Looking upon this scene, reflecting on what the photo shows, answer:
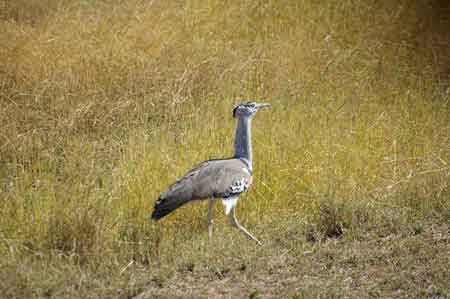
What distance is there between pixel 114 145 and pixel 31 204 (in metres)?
1.01

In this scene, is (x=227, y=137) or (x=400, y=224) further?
(x=227, y=137)

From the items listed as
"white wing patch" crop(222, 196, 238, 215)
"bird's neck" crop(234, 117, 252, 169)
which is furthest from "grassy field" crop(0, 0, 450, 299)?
"bird's neck" crop(234, 117, 252, 169)

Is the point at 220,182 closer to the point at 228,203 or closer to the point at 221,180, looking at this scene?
the point at 221,180

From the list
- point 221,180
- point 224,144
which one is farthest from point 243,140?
point 224,144

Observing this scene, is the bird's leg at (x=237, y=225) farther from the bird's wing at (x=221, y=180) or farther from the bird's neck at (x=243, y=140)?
the bird's neck at (x=243, y=140)

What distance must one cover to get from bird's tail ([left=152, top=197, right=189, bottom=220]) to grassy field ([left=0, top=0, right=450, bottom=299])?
0.26m

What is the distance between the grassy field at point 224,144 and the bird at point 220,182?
266mm

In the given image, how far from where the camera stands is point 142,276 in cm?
425

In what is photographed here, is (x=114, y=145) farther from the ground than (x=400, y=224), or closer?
farther from the ground

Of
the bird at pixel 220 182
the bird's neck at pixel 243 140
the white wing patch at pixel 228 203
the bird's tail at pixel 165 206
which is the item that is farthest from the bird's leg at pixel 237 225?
the bird's tail at pixel 165 206

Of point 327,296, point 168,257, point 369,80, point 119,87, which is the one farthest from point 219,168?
point 369,80

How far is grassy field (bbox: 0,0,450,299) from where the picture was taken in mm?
4328

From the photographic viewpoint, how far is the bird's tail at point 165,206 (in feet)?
14.3

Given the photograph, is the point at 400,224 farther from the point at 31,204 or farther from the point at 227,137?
the point at 31,204
